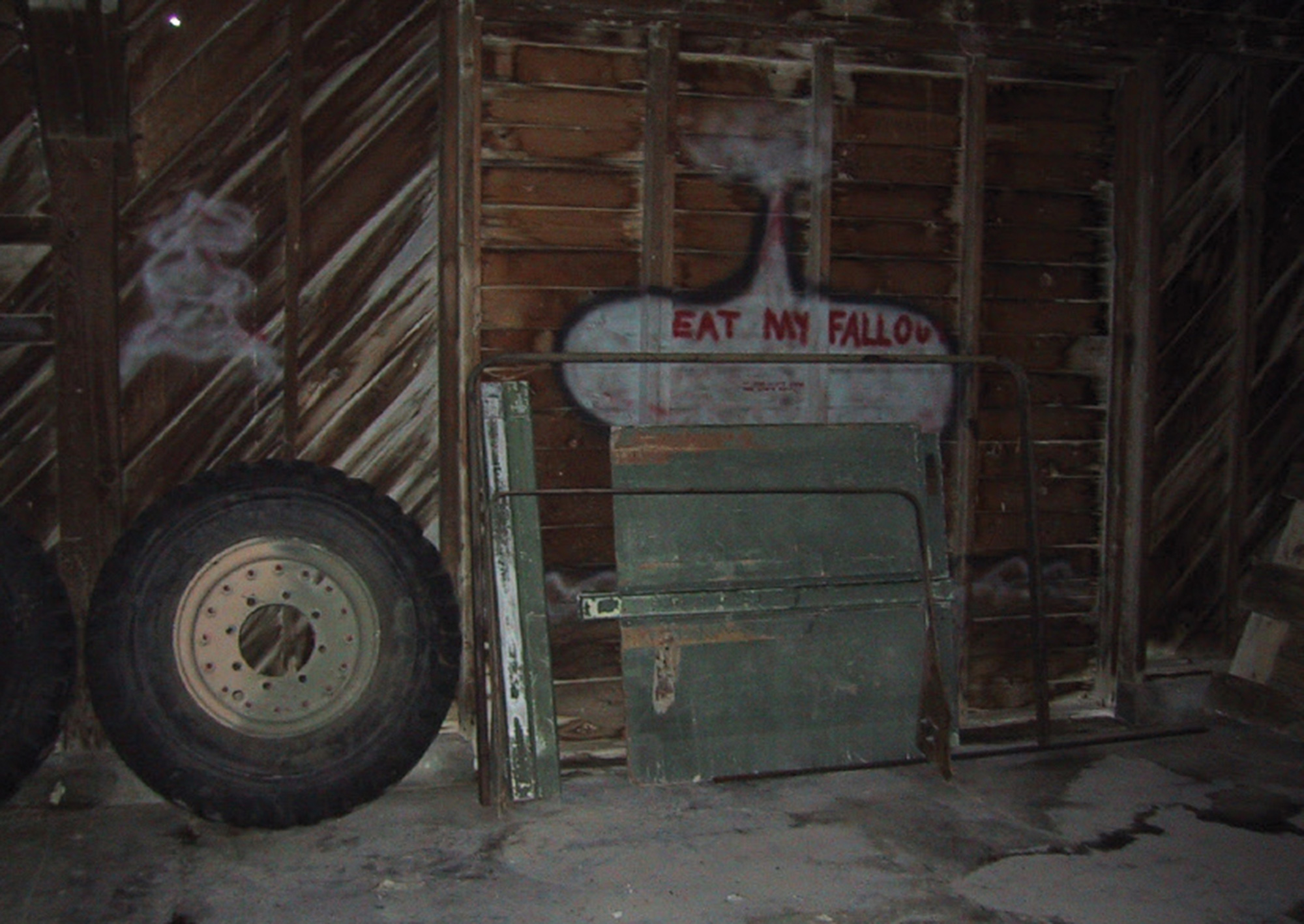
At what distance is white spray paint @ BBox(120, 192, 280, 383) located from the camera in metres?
4.00

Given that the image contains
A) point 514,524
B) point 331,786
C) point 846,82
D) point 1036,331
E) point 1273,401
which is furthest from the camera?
point 1273,401

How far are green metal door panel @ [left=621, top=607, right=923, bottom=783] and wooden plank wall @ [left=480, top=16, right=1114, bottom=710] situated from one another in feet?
1.94

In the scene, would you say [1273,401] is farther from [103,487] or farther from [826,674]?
[103,487]

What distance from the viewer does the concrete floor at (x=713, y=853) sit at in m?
3.27

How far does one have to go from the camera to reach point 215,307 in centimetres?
405

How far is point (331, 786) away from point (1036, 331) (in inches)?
133

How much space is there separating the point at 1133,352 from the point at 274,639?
148 inches

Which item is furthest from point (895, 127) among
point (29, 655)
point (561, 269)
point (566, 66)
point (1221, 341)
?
point (29, 655)

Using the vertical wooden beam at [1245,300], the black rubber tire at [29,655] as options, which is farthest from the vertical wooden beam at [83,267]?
the vertical wooden beam at [1245,300]

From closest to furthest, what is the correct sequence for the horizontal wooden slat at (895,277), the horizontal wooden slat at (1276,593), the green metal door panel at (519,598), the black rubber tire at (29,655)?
1. the black rubber tire at (29,655)
2. the green metal door panel at (519,598)
3. the horizontal wooden slat at (895,277)
4. the horizontal wooden slat at (1276,593)

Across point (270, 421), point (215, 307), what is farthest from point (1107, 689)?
point (215, 307)

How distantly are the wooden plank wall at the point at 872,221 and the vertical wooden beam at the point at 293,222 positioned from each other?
664mm

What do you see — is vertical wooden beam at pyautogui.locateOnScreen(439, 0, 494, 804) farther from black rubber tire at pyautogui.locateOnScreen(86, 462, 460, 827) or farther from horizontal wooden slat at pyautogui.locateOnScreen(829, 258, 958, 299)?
horizontal wooden slat at pyautogui.locateOnScreen(829, 258, 958, 299)

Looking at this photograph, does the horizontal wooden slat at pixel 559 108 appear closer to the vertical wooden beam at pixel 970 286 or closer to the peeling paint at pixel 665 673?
the vertical wooden beam at pixel 970 286
